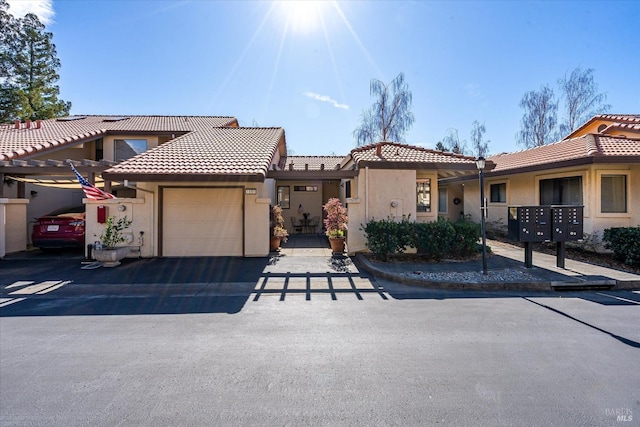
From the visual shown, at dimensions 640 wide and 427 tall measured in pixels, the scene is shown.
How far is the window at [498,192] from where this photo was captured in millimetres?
14891

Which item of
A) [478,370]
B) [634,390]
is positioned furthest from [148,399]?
[634,390]

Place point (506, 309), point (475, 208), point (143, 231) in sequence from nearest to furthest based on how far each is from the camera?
point (506, 309) → point (143, 231) → point (475, 208)

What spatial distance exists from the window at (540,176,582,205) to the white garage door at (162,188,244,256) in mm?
11659

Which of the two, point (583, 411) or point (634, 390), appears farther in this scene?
point (634, 390)

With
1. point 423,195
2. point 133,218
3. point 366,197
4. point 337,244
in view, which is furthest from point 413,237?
point 133,218

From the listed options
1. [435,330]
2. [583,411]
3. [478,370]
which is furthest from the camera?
[435,330]

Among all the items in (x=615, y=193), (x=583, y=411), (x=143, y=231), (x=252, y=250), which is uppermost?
(x=615, y=193)

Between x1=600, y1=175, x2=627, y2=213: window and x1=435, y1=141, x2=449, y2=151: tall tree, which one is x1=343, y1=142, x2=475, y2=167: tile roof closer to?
x1=600, y1=175, x2=627, y2=213: window

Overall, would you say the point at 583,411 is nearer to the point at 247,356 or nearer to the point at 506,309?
the point at 506,309

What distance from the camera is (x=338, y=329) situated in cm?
465

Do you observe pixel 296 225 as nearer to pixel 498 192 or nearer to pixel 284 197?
pixel 284 197

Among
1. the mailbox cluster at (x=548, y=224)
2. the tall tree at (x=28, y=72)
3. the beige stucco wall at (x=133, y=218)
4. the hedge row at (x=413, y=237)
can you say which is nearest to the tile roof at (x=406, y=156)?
the hedge row at (x=413, y=237)

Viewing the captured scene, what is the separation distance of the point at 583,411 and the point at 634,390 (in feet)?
2.74

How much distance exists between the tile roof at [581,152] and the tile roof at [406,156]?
9.46 feet
